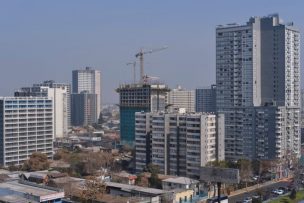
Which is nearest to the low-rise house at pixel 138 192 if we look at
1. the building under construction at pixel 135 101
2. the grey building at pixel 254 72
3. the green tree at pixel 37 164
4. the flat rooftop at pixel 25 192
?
the flat rooftop at pixel 25 192

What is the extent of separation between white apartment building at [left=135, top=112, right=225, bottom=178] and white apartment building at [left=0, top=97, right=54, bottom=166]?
6.59 m

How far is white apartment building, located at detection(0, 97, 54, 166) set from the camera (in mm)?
22938

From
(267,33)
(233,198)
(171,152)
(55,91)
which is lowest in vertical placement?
(233,198)

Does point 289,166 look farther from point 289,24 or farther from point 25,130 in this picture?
point 25,130

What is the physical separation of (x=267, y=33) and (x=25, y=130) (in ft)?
44.0

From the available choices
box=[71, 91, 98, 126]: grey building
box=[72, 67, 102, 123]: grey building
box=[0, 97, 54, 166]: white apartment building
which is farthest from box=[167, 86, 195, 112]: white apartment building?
box=[0, 97, 54, 166]: white apartment building

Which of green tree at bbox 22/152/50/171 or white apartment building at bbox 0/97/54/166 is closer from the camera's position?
green tree at bbox 22/152/50/171

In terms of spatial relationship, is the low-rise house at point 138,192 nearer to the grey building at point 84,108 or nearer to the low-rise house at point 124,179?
the low-rise house at point 124,179

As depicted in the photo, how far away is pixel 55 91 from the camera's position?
36.3 metres

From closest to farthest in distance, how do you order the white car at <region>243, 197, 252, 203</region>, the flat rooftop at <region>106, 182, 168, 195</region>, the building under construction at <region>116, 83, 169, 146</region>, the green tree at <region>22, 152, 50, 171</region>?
the flat rooftop at <region>106, 182, 168, 195</region>, the white car at <region>243, 197, 252, 203</region>, the green tree at <region>22, 152, 50, 171</region>, the building under construction at <region>116, 83, 169, 146</region>

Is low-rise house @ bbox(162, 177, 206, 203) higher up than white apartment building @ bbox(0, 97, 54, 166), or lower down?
lower down

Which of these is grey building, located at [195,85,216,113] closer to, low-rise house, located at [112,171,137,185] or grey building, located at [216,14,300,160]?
grey building, located at [216,14,300,160]

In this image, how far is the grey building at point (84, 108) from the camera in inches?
1969

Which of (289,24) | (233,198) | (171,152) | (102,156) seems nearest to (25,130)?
(102,156)
